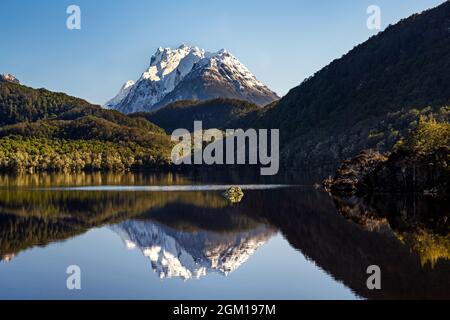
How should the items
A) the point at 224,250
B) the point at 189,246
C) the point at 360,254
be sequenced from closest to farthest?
the point at 360,254
the point at 224,250
the point at 189,246

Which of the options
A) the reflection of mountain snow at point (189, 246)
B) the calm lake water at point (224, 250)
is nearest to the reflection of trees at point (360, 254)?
the calm lake water at point (224, 250)

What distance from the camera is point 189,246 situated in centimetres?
5412

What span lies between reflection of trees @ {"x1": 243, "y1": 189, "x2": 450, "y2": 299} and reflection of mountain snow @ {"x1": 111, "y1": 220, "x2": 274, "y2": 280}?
193 inches

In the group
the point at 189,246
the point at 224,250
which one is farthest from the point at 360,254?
the point at 189,246

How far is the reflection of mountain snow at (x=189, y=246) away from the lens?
42656 mm

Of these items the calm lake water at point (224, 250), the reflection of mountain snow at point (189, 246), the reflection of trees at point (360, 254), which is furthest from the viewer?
the reflection of mountain snow at point (189, 246)

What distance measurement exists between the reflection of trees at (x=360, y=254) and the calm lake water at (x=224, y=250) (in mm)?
81

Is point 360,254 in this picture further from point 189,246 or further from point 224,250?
point 189,246

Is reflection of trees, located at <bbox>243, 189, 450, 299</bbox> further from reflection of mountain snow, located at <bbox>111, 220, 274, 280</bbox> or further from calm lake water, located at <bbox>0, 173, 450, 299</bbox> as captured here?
reflection of mountain snow, located at <bbox>111, 220, 274, 280</bbox>

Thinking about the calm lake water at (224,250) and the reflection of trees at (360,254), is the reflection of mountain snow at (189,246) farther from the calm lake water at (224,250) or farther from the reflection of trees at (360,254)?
the reflection of trees at (360,254)

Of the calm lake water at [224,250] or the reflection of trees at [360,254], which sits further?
the calm lake water at [224,250]

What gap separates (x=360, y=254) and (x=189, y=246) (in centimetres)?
1699

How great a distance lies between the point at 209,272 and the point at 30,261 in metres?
14.2

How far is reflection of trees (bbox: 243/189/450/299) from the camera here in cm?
3331
